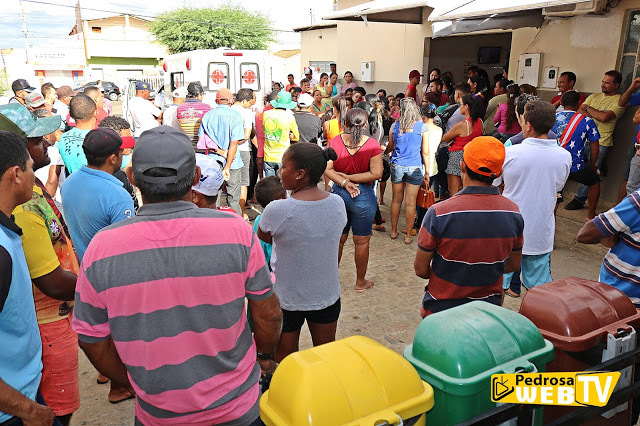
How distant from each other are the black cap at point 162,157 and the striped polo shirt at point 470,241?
4.60 feet

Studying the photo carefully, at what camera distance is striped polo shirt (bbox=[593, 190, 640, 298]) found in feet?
7.95

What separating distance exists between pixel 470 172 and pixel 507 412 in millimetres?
1386

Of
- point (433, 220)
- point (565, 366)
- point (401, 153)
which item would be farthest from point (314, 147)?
point (401, 153)

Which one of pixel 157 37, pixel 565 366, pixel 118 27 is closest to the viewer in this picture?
pixel 565 366

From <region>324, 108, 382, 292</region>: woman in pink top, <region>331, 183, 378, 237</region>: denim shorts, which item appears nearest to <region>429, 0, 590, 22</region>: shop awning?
<region>324, 108, 382, 292</region>: woman in pink top

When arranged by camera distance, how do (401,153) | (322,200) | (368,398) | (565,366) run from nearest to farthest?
(368,398) < (565,366) < (322,200) < (401,153)

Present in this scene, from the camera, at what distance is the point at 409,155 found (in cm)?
600

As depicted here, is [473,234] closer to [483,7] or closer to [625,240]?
[625,240]

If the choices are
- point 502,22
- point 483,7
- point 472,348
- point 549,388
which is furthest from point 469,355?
point 502,22

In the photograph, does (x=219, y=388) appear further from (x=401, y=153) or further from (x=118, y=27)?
(x=118, y=27)

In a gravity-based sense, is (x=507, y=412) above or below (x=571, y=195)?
above

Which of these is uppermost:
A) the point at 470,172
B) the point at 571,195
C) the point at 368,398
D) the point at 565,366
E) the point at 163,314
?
the point at 470,172

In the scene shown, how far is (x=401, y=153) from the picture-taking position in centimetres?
601

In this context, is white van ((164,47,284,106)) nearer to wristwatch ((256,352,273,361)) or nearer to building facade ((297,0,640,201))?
building facade ((297,0,640,201))
